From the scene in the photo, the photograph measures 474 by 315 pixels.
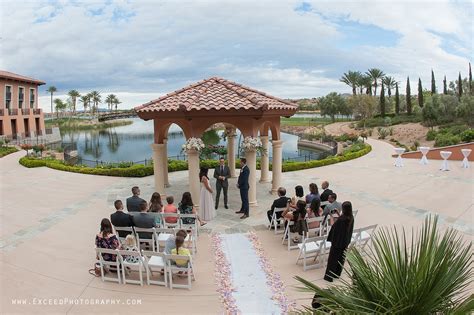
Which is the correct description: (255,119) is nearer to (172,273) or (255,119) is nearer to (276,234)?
(276,234)

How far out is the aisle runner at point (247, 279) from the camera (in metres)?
6.06

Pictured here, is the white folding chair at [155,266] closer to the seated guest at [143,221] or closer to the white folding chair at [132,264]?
the white folding chair at [132,264]

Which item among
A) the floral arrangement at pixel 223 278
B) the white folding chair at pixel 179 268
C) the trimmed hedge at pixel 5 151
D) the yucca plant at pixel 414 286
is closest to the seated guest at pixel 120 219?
the white folding chair at pixel 179 268

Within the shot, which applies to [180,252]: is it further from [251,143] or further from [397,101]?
[397,101]

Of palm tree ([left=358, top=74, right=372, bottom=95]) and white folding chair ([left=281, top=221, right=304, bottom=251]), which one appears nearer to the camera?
white folding chair ([left=281, top=221, right=304, bottom=251])

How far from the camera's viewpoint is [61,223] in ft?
35.1

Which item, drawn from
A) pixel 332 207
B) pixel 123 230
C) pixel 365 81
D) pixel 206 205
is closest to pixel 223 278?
pixel 123 230

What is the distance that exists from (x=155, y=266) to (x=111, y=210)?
6186mm

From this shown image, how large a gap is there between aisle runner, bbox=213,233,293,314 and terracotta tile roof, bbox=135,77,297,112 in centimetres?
422

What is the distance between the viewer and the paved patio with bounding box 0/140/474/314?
6508mm

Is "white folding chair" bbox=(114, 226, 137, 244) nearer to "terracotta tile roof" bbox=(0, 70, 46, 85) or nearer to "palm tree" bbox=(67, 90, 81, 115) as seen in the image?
"terracotta tile roof" bbox=(0, 70, 46, 85)

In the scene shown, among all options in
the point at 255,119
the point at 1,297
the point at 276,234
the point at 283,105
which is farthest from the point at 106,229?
the point at 283,105

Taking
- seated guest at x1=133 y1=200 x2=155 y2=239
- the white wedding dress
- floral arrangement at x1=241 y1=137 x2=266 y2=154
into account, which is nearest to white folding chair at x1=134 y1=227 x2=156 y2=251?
seated guest at x1=133 y1=200 x2=155 y2=239

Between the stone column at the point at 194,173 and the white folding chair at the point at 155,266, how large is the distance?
15.2 feet
